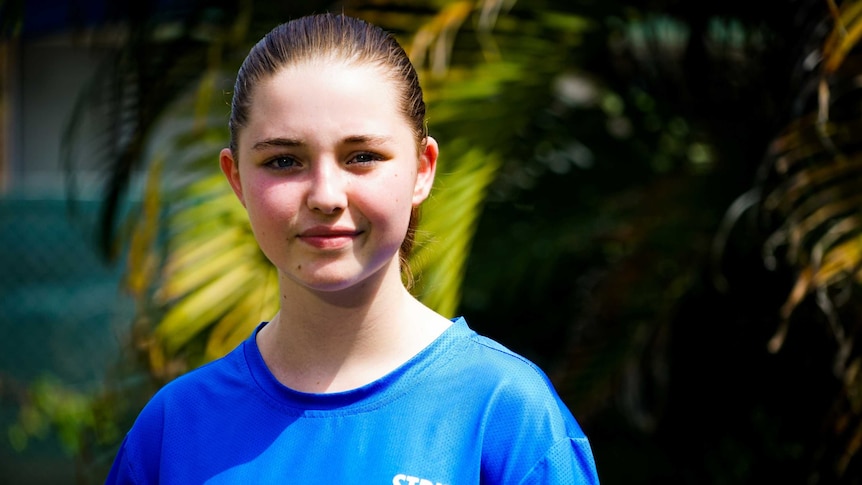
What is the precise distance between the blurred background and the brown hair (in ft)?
3.96

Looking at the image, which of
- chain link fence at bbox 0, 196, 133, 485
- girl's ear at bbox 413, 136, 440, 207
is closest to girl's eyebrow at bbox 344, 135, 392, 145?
girl's ear at bbox 413, 136, 440, 207

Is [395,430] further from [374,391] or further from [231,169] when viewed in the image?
[231,169]

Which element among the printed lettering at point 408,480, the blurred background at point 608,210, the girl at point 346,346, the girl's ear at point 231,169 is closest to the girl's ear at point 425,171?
the girl at point 346,346

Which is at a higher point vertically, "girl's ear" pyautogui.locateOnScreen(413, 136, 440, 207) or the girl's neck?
"girl's ear" pyautogui.locateOnScreen(413, 136, 440, 207)

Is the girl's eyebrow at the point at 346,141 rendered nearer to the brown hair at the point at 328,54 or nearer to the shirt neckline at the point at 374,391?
the brown hair at the point at 328,54

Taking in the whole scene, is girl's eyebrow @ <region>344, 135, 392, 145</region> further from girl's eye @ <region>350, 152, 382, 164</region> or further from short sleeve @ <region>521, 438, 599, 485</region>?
short sleeve @ <region>521, 438, 599, 485</region>

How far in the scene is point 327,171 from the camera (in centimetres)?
145

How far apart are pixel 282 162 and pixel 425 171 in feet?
0.76

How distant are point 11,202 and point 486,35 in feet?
10.8

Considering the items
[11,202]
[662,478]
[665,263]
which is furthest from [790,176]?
[11,202]

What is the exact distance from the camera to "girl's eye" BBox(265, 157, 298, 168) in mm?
1480

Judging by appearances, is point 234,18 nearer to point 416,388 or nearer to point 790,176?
point 790,176

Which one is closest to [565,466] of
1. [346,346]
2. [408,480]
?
[408,480]

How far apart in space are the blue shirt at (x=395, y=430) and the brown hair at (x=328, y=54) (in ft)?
1.06
